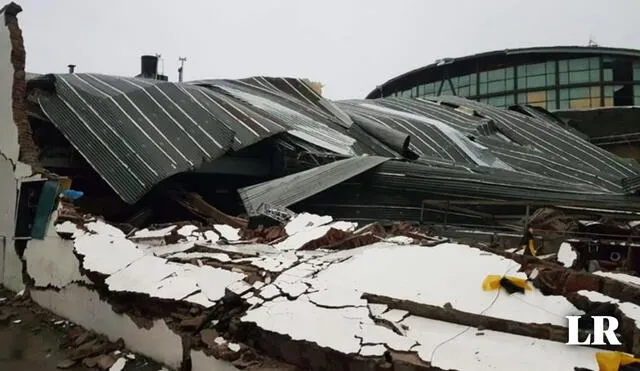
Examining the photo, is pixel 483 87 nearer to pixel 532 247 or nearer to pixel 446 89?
pixel 446 89

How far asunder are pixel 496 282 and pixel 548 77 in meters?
26.1

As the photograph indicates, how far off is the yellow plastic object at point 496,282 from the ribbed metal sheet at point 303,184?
4424mm

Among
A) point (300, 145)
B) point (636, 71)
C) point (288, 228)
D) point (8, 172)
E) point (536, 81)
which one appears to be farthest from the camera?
point (536, 81)

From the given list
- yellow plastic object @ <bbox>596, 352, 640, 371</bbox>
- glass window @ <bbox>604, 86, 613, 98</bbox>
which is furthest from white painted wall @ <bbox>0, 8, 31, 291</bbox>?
glass window @ <bbox>604, 86, 613, 98</bbox>

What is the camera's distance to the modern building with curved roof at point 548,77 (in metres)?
24.3

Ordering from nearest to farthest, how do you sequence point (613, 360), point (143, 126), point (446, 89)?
point (613, 360) < point (143, 126) < point (446, 89)

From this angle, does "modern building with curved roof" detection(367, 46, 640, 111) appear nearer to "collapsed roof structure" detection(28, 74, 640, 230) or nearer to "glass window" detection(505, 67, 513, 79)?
"glass window" detection(505, 67, 513, 79)

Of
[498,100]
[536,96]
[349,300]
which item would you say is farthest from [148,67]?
[536,96]

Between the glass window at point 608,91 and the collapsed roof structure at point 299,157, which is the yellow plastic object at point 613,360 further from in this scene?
the glass window at point 608,91

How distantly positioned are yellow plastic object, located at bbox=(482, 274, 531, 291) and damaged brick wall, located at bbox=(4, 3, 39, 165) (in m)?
5.94

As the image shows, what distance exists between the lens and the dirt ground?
3971 millimetres

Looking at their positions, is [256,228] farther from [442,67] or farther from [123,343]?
[442,67]

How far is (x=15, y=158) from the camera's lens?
650cm

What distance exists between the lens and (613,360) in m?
2.24
